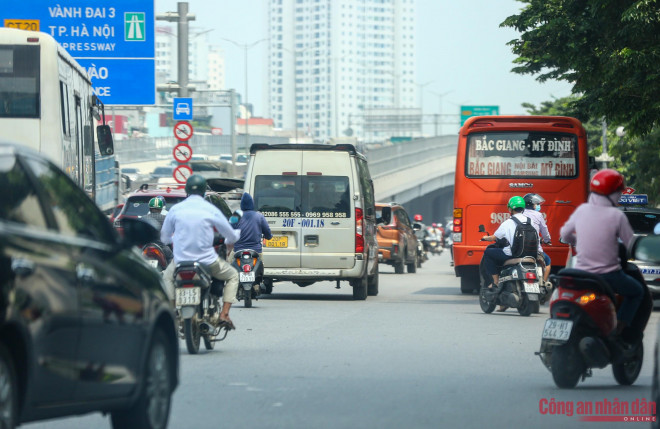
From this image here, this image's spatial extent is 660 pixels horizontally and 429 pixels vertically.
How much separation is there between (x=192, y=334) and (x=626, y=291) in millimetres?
4126

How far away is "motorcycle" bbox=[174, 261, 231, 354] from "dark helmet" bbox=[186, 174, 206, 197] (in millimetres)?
683

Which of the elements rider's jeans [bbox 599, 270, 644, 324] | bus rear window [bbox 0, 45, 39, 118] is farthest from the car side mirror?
bus rear window [bbox 0, 45, 39, 118]

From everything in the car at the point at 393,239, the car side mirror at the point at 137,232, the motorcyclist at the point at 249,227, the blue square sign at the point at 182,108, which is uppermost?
the blue square sign at the point at 182,108

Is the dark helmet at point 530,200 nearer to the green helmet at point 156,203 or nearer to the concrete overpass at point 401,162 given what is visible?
the green helmet at point 156,203

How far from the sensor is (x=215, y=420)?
7.79 metres

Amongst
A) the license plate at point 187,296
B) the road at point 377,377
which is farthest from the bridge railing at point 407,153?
the license plate at point 187,296

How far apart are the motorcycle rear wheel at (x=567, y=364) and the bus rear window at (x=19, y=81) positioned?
325 inches

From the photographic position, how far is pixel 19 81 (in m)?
15.4

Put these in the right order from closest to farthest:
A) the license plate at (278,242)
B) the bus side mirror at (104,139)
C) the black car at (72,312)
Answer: the black car at (72,312) → the license plate at (278,242) → the bus side mirror at (104,139)

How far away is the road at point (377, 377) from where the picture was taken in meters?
7.95

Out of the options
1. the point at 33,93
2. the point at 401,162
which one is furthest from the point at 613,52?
the point at 401,162

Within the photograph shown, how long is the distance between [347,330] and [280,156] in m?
6.57

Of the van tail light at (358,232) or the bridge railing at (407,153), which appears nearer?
the van tail light at (358,232)

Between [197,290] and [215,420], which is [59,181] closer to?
[215,420]
